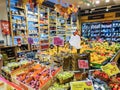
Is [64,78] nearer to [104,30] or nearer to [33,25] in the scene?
[33,25]

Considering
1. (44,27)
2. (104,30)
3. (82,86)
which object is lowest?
(82,86)

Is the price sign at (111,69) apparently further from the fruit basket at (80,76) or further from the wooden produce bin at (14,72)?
the wooden produce bin at (14,72)

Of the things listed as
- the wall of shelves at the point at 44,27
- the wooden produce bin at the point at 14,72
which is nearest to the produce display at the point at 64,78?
the wooden produce bin at the point at 14,72

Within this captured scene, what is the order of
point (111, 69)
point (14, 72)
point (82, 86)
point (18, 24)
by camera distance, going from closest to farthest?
point (82, 86)
point (111, 69)
point (14, 72)
point (18, 24)

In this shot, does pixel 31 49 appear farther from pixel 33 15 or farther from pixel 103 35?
pixel 103 35

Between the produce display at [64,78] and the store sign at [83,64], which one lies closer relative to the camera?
the produce display at [64,78]

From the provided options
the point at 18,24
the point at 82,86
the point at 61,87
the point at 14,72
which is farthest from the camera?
the point at 18,24

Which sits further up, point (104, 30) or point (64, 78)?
point (104, 30)

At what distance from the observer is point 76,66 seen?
1896 mm

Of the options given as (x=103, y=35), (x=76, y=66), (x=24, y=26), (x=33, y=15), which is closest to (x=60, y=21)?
(x=33, y=15)

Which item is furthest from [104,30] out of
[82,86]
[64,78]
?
[82,86]

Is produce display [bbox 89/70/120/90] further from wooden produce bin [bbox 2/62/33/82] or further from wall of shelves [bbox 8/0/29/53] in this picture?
wall of shelves [bbox 8/0/29/53]

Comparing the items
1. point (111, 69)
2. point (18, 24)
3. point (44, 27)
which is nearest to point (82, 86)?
point (111, 69)

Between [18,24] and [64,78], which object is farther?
[18,24]
